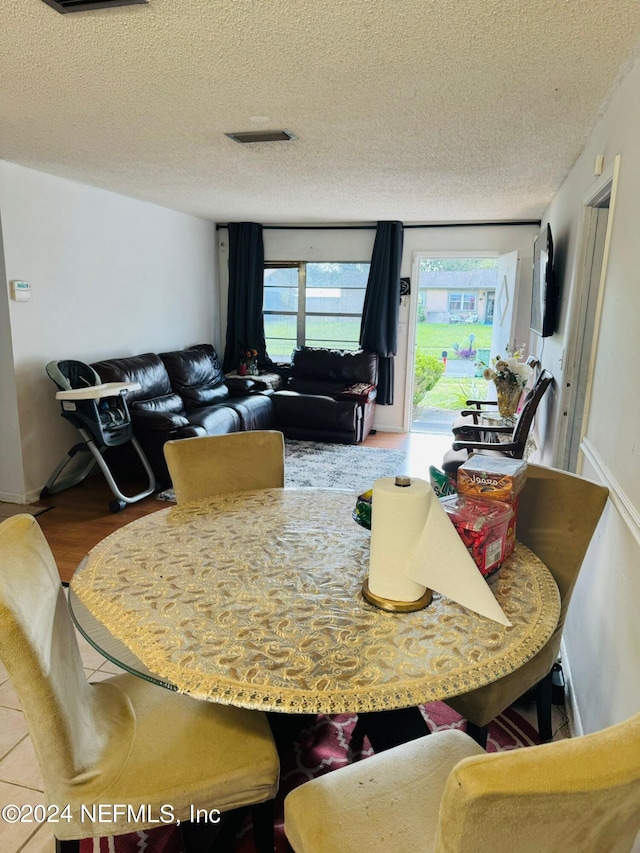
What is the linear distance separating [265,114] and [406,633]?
238 cm

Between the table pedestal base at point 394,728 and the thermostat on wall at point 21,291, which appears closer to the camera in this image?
the table pedestal base at point 394,728

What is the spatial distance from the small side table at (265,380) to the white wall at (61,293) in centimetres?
104

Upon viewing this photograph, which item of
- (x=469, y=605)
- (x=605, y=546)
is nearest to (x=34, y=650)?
(x=469, y=605)

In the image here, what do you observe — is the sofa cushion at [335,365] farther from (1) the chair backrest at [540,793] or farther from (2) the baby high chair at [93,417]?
(1) the chair backrest at [540,793]

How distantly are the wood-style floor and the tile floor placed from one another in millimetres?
913

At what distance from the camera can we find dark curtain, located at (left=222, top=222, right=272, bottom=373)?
261 inches

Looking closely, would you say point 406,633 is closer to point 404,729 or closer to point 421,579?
point 421,579

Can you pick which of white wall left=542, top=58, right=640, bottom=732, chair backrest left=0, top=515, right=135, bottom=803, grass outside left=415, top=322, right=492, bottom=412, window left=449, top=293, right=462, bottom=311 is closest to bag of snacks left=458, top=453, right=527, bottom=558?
white wall left=542, top=58, right=640, bottom=732

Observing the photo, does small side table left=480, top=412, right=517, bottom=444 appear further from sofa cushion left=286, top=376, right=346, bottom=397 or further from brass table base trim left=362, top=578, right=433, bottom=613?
brass table base trim left=362, top=578, right=433, bottom=613

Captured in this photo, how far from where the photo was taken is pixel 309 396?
6.04 meters

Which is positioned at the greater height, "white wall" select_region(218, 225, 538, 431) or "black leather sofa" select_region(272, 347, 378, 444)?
"white wall" select_region(218, 225, 538, 431)

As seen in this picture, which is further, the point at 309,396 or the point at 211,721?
the point at 309,396

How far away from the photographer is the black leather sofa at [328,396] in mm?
5914

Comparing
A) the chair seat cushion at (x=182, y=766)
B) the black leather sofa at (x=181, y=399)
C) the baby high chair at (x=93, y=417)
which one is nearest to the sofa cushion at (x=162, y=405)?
the black leather sofa at (x=181, y=399)
